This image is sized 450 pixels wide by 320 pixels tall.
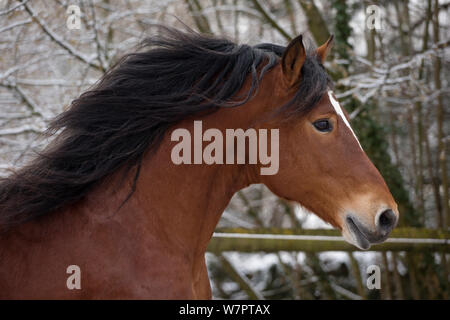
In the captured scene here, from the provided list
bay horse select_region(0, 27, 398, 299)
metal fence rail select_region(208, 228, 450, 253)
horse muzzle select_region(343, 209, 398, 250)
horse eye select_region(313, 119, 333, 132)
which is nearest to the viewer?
bay horse select_region(0, 27, 398, 299)

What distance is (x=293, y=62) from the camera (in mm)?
2197

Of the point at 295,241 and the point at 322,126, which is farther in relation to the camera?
the point at 295,241

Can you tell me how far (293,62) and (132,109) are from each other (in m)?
0.73

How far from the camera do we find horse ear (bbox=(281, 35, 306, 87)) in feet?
7.04

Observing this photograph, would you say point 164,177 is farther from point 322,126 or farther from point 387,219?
point 387,219

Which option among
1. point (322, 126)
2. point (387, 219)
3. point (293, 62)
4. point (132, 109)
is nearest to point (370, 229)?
point (387, 219)

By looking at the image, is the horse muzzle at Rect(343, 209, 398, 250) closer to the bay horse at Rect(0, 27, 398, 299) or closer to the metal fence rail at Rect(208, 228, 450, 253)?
the bay horse at Rect(0, 27, 398, 299)

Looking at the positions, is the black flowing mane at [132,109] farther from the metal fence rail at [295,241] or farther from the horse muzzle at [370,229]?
the metal fence rail at [295,241]

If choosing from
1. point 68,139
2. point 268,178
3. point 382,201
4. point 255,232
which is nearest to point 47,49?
point 255,232

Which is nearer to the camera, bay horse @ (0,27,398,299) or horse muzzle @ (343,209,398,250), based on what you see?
bay horse @ (0,27,398,299)

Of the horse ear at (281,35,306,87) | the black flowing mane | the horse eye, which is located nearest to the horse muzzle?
the horse eye

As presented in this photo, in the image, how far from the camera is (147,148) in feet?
7.04
